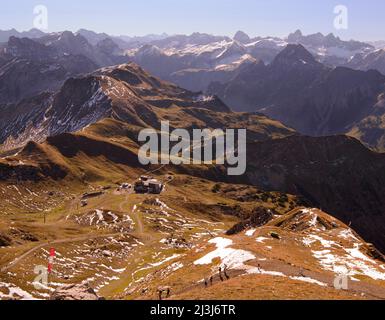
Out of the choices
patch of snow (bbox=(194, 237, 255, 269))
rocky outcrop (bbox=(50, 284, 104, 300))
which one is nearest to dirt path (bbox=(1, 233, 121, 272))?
patch of snow (bbox=(194, 237, 255, 269))

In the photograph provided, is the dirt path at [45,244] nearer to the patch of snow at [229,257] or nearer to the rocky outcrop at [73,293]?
the patch of snow at [229,257]

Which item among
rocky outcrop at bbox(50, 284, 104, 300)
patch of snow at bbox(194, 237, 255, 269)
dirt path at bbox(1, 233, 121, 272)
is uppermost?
rocky outcrop at bbox(50, 284, 104, 300)

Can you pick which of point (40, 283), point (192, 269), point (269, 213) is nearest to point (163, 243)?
point (269, 213)

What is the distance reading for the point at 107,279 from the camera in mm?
135250

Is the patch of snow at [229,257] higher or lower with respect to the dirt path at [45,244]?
higher

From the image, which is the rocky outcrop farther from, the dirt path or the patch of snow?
the dirt path

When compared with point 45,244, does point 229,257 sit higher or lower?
higher

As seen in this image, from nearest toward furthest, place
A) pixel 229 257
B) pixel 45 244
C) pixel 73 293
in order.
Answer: pixel 73 293 → pixel 229 257 → pixel 45 244

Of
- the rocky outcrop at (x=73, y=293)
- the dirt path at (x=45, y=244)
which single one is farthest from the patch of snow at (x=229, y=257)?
the dirt path at (x=45, y=244)

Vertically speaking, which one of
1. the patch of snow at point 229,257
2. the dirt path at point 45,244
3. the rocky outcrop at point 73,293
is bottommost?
the dirt path at point 45,244

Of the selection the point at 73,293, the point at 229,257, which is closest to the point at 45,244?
the point at 229,257

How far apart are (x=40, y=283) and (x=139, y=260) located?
45.5 meters

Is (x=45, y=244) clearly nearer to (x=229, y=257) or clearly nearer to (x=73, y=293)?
(x=229, y=257)

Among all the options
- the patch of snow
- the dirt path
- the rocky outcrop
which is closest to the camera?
the rocky outcrop
